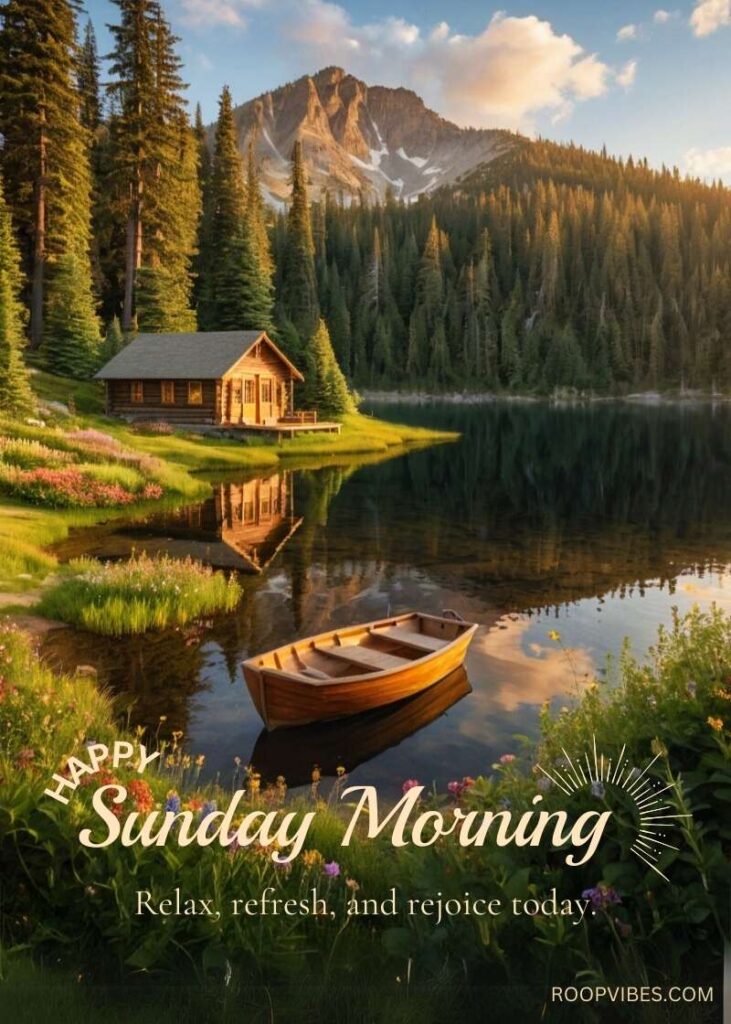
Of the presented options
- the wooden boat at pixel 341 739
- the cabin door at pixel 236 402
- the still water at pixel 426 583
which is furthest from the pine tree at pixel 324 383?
the wooden boat at pixel 341 739

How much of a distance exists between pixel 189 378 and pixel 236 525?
77.7ft

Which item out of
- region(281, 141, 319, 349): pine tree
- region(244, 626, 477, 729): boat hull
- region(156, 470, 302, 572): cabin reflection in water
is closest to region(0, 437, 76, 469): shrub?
region(156, 470, 302, 572): cabin reflection in water

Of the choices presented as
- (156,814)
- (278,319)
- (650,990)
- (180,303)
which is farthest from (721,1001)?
(278,319)

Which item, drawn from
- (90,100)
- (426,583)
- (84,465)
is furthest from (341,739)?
(90,100)

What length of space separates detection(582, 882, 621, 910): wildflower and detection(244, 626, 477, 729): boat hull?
22.4ft

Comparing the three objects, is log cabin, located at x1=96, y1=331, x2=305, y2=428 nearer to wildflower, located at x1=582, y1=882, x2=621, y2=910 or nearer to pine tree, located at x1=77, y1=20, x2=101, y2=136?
pine tree, located at x1=77, y1=20, x2=101, y2=136

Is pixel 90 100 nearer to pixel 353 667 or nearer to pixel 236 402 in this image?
pixel 236 402

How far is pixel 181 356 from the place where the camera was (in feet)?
163

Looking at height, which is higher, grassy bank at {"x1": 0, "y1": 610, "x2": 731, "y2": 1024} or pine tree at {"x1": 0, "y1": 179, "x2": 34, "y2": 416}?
pine tree at {"x1": 0, "y1": 179, "x2": 34, "y2": 416}

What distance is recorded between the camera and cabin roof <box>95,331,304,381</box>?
47.8 m

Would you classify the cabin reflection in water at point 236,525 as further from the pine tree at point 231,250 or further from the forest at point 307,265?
the pine tree at point 231,250

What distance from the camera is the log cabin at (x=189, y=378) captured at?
4816 cm

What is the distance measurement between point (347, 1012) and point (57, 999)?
1.41 m

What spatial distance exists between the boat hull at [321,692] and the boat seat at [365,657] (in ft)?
0.90
